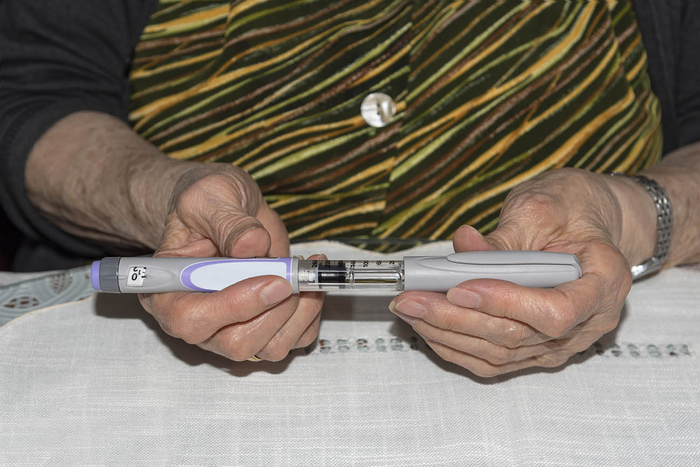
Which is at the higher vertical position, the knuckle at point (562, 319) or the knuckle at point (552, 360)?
the knuckle at point (562, 319)

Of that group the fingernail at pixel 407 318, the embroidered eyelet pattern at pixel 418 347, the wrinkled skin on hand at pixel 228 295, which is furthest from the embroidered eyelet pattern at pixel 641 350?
the wrinkled skin on hand at pixel 228 295

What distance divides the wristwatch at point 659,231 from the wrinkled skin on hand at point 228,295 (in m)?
0.43

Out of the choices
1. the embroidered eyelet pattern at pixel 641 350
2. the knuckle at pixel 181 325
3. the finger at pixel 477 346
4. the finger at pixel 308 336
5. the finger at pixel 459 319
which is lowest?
the embroidered eyelet pattern at pixel 641 350

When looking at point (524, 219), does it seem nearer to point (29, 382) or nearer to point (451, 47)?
point (451, 47)

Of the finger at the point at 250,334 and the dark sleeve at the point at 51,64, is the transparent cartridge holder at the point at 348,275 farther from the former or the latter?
the dark sleeve at the point at 51,64

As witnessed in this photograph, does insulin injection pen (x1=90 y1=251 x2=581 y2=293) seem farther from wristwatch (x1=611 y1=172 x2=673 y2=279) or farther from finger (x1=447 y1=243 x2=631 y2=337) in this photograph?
wristwatch (x1=611 y1=172 x2=673 y2=279)

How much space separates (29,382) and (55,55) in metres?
0.49

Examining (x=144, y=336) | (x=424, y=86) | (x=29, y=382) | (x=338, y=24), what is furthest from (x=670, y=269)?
(x=29, y=382)

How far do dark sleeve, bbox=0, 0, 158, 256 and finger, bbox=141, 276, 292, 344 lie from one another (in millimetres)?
422

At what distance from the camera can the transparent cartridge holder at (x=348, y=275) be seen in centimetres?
57

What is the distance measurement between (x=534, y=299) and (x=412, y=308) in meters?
0.11

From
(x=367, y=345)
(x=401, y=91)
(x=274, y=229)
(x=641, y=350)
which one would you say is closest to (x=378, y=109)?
(x=401, y=91)

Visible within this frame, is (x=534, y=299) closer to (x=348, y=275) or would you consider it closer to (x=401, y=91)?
(x=348, y=275)

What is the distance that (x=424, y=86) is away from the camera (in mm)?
792
